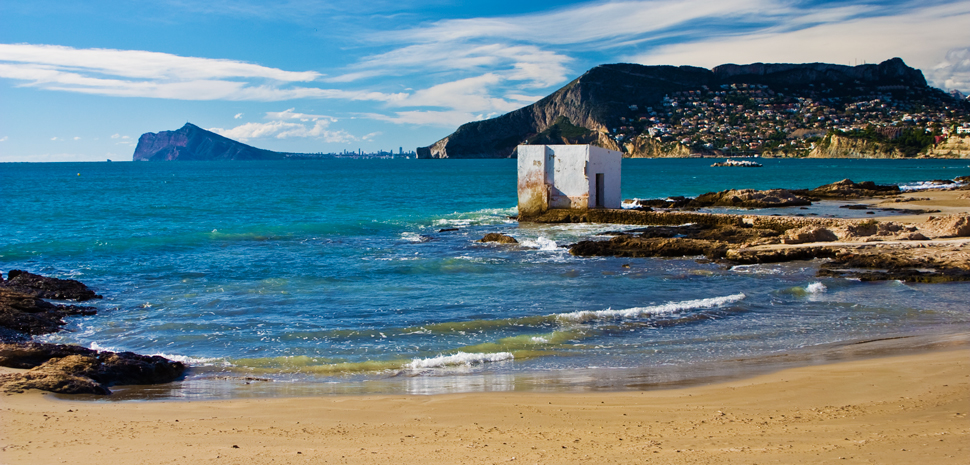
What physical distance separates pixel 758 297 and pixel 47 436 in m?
11.1

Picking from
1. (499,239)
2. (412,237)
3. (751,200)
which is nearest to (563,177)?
(499,239)

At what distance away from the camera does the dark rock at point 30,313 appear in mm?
10375

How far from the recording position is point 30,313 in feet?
36.2

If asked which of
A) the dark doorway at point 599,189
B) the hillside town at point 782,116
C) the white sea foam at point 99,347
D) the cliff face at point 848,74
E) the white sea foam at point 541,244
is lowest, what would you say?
the white sea foam at point 99,347

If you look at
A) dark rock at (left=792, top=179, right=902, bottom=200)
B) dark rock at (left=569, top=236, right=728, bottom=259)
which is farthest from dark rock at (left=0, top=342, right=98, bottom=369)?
dark rock at (left=792, top=179, right=902, bottom=200)

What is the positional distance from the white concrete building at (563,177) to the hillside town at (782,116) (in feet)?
434

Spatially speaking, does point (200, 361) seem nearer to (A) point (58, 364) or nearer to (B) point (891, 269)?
(A) point (58, 364)

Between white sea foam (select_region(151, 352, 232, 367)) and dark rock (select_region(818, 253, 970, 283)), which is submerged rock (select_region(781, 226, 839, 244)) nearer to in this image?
dark rock (select_region(818, 253, 970, 283))

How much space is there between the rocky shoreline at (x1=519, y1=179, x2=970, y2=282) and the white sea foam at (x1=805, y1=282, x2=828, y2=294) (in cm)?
146

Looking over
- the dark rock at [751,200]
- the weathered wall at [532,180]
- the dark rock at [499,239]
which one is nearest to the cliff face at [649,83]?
the dark rock at [751,200]

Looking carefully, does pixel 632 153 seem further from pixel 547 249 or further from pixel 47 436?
pixel 47 436

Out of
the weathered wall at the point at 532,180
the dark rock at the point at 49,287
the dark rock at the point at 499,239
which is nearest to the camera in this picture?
→ the dark rock at the point at 49,287

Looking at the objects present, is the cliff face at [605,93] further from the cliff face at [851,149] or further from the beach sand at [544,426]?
A: the beach sand at [544,426]

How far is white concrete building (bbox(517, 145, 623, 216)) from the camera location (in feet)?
80.4
